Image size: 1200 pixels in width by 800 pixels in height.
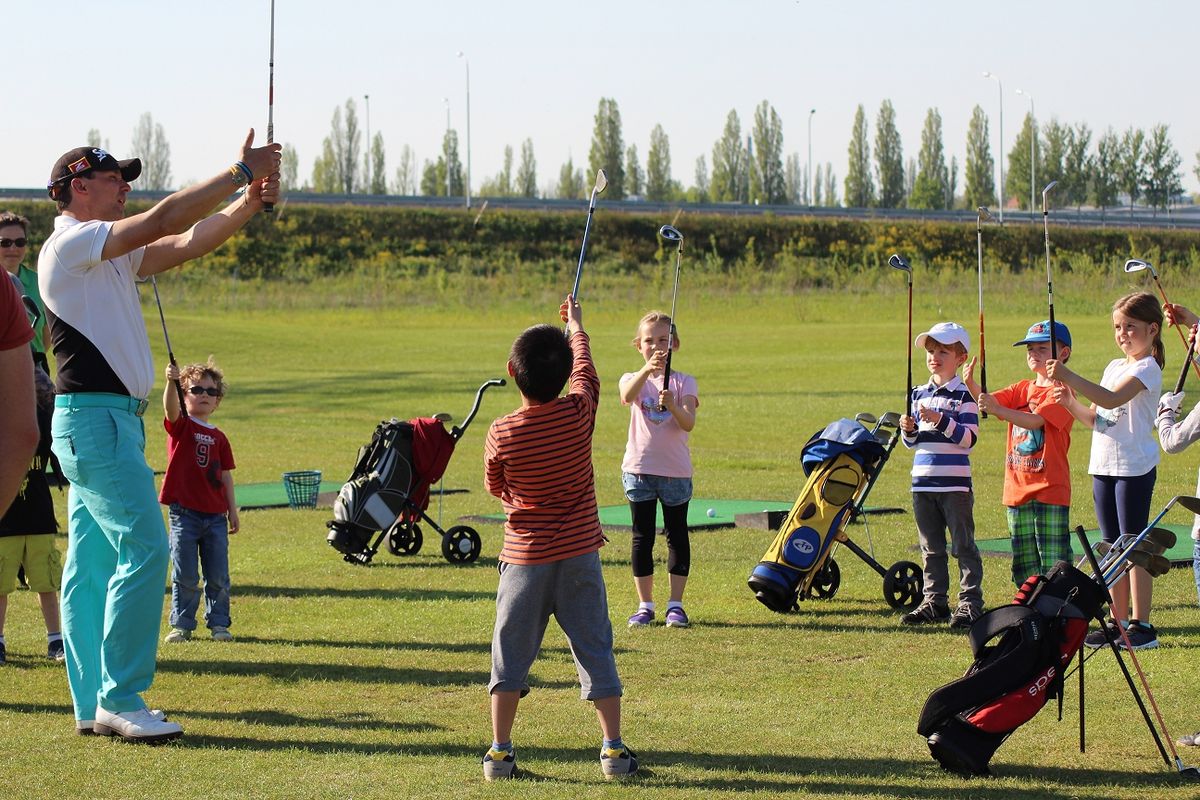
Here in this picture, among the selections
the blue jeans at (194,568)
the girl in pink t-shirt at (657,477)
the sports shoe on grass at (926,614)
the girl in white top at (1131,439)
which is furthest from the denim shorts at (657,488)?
the blue jeans at (194,568)

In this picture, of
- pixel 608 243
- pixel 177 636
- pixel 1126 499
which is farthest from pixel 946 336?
pixel 608 243

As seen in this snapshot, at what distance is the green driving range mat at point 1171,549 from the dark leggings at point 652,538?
7.85 feet

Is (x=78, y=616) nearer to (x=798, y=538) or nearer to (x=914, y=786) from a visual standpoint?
(x=914, y=786)

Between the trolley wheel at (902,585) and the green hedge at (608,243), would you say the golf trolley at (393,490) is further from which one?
the green hedge at (608,243)

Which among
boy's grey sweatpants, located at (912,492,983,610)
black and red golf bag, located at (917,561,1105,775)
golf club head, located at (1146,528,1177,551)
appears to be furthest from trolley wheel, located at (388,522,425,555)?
golf club head, located at (1146,528,1177,551)

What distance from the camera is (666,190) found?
108000mm

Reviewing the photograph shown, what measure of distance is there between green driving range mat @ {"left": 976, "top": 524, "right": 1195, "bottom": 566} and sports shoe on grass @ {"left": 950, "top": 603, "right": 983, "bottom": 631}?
1.61m

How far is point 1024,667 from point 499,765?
1.85 m

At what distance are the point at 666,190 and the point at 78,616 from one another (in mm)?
103538

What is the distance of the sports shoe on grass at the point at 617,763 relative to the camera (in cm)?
512

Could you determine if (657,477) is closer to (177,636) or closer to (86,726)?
(177,636)

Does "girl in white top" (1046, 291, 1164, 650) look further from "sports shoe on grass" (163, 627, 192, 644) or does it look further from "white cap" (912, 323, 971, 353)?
"sports shoe on grass" (163, 627, 192, 644)

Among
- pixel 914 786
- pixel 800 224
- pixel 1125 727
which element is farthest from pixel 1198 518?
pixel 800 224

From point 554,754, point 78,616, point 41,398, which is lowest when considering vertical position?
point 554,754
